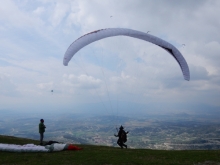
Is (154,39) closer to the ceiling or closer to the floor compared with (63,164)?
closer to the ceiling

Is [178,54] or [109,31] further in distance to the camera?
[178,54]

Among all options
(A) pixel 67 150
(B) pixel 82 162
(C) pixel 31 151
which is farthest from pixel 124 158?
(C) pixel 31 151

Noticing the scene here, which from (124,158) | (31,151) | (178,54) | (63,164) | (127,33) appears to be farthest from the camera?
(178,54)

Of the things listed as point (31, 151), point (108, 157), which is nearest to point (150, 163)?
point (108, 157)

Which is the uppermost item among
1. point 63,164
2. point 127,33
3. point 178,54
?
point 127,33

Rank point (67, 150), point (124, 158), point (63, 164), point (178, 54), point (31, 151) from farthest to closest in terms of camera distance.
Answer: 1. point (178, 54)
2. point (67, 150)
3. point (31, 151)
4. point (124, 158)
5. point (63, 164)

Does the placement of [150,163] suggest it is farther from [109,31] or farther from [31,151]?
[109,31]
